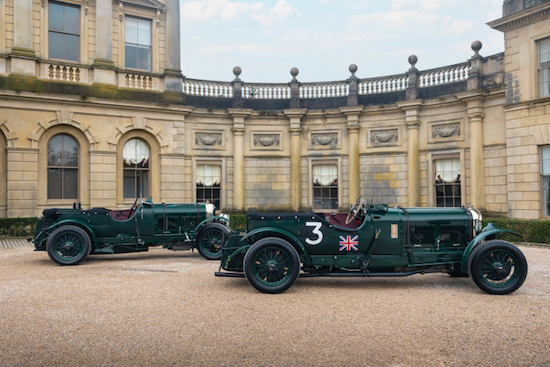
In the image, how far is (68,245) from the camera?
8.74 meters

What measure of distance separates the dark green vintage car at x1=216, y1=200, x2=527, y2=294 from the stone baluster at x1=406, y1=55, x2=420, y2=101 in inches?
377

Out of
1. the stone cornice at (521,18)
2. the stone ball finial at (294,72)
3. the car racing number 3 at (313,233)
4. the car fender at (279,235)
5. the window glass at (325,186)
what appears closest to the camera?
the car fender at (279,235)

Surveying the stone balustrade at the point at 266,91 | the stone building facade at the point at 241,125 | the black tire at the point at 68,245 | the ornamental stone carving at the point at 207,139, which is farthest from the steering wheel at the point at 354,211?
the stone balustrade at the point at 266,91

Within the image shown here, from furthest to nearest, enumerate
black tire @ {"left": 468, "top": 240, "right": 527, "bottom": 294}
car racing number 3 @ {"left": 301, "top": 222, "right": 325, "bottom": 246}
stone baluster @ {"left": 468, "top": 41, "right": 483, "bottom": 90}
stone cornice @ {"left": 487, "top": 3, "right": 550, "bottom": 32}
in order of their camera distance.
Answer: stone baluster @ {"left": 468, "top": 41, "right": 483, "bottom": 90}
stone cornice @ {"left": 487, "top": 3, "right": 550, "bottom": 32}
car racing number 3 @ {"left": 301, "top": 222, "right": 325, "bottom": 246}
black tire @ {"left": 468, "top": 240, "right": 527, "bottom": 294}

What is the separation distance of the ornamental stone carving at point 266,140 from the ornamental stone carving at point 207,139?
1.53m

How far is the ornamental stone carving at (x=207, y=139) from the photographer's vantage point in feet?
53.9

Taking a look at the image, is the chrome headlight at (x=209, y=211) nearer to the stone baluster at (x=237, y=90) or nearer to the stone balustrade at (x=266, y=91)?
the stone baluster at (x=237, y=90)

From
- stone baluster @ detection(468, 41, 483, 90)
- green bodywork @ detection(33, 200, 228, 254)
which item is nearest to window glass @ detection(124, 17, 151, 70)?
green bodywork @ detection(33, 200, 228, 254)

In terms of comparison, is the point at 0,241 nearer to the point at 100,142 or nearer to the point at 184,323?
the point at 100,142

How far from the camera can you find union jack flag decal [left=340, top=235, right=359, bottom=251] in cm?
662

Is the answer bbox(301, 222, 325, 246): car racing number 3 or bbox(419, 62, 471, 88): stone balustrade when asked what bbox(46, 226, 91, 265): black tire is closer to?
bbox(301, 222, 325, 246): car racing number 3

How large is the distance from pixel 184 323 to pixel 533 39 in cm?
1349

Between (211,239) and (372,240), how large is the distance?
436cm

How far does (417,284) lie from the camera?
6887mm
